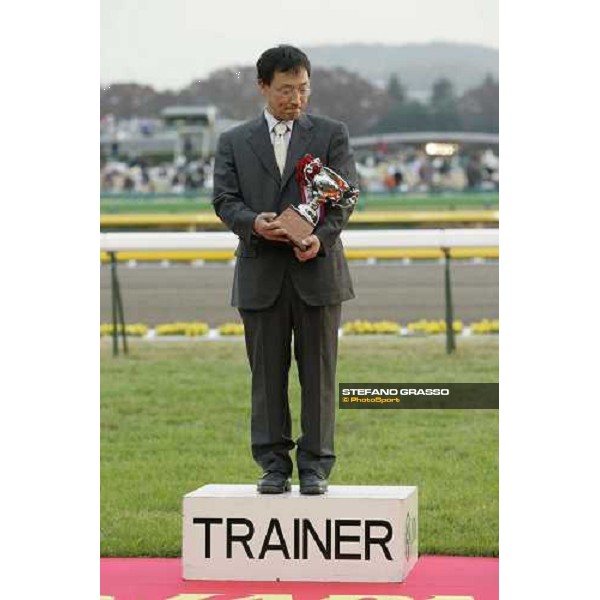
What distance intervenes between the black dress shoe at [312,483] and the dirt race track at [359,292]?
2.25 m

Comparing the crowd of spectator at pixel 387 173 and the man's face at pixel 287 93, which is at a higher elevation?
the man's face at pixel 287 93

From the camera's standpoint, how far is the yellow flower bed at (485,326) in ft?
28.0

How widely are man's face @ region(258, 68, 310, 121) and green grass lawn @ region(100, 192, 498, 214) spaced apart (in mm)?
1737

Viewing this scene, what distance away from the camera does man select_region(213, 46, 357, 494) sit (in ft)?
19.5

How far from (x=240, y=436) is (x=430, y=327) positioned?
1074 millimetres

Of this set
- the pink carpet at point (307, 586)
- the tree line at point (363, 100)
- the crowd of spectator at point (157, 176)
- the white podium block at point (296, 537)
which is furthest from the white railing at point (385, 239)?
the white podium block at point (296, 537)

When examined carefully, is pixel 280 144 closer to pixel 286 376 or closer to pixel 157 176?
pixel 286 376

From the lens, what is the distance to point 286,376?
20.1 ft

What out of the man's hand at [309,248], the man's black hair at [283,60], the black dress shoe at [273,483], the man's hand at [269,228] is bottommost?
the black dress shoe at [273,483]

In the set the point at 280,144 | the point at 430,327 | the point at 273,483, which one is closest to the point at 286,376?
the point at 273,483

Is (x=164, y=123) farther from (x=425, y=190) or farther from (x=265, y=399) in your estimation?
(x=265, y=399)

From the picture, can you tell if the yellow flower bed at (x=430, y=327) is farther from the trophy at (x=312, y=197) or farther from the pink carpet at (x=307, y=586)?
the trophy at (x=312, y=197)

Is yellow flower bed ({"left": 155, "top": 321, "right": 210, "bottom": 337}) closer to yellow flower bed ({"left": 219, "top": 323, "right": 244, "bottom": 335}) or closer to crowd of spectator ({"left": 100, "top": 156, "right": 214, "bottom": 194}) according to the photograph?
yellow flower bed ({"left": 219, "top": 323, "right": 244, "bottom": 335})

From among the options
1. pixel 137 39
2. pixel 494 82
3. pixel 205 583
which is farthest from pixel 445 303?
pixel 205 583
